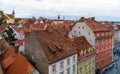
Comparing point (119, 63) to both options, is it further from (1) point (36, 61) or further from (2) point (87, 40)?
(1) point (36, 61)

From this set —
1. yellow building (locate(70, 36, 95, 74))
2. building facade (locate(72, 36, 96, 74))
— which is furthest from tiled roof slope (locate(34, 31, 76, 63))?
yellow building (locate(70, 36, 95, 74))

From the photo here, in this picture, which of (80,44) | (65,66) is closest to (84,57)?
(80,44)

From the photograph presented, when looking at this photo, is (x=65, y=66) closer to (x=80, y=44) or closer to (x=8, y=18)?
(x=80, y=44)

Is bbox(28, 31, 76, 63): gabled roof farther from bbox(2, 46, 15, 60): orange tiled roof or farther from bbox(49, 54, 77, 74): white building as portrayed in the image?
bbox(2, 46, 15, 60): orange tiled roof

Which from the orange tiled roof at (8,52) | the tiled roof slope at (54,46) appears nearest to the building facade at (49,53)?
the tiled roof slope at (54,46)

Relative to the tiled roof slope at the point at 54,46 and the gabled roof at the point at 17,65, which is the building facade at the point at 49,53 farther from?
the gabled roof at the point at 17,65

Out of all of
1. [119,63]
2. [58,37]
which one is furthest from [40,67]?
[119,63]
